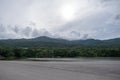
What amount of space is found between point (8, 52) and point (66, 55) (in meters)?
33.0

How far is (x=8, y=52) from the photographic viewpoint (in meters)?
105

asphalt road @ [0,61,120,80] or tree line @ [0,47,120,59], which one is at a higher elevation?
tree line @ [0,47,120,59]

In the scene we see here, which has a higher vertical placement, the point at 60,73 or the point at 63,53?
the point at 63,53

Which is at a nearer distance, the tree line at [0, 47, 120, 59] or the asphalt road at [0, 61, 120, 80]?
the asphalt road at [0, 61, 120, 80]

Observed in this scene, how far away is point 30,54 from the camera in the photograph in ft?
391

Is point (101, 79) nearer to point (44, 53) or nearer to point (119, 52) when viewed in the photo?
point (119, 52)

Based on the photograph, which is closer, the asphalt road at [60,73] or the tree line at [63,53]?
the asphalt road at [60,73]

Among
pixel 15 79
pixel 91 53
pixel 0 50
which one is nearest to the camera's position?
pixel 15 79

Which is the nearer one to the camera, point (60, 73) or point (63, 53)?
point (60, 73)

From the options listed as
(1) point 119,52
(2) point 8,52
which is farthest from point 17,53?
(1) point 119,52

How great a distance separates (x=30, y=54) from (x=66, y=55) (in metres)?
20.1

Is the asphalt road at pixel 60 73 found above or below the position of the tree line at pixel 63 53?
below

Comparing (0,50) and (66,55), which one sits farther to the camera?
(66,55)

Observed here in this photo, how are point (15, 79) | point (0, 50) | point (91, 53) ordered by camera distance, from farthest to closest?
point (91, 53)
point (0, 50)
point (15, 79)
